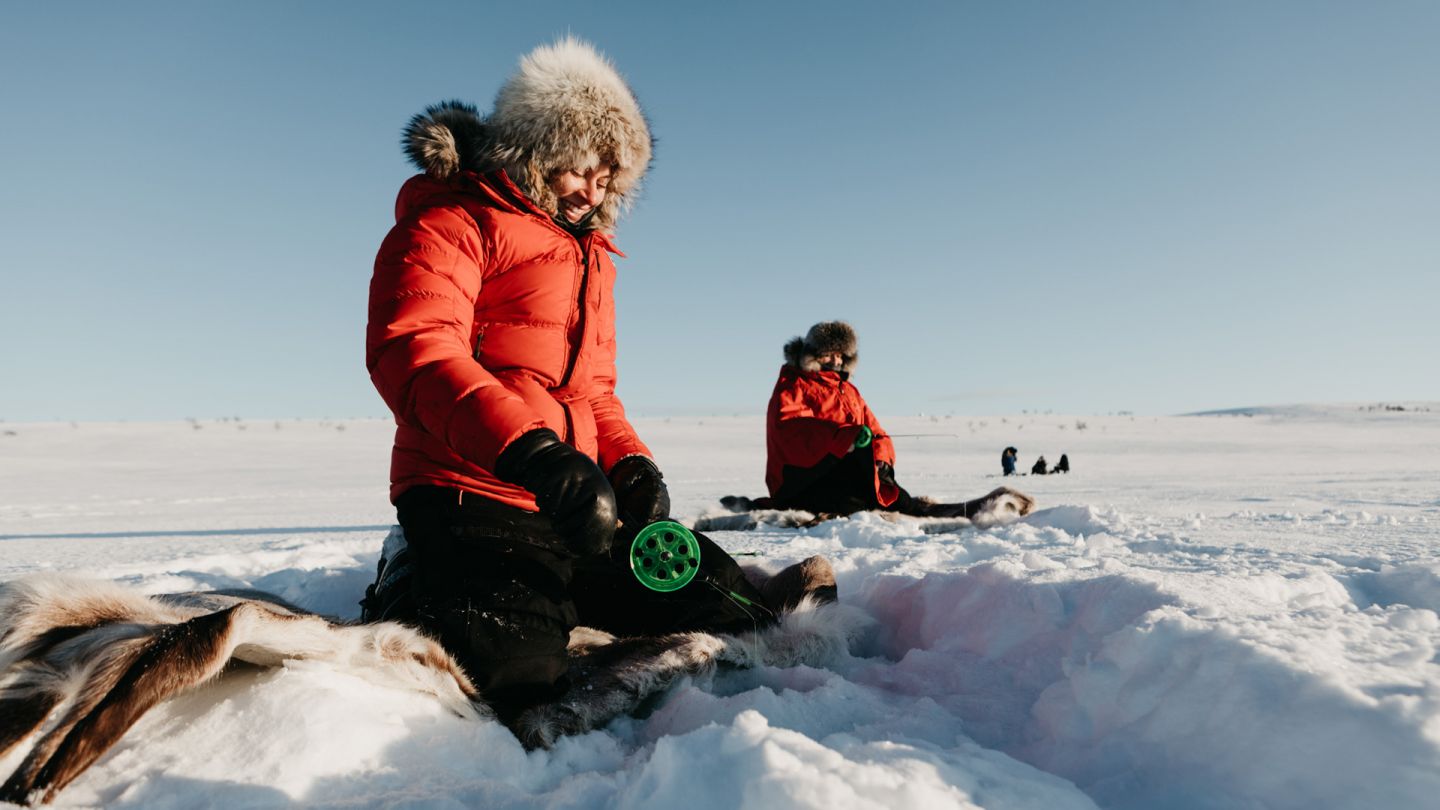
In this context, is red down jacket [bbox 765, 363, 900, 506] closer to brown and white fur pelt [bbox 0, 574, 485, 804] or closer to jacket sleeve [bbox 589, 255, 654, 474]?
jacket sleeve [bbox 589, 255, 654, 474]

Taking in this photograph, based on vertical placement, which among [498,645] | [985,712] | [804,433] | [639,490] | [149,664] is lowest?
[985,712]

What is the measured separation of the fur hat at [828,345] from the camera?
6.33m

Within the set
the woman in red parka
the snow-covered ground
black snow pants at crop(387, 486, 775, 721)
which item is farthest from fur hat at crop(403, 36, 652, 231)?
the snow-covered ground

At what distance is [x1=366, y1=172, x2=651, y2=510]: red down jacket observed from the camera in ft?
5.80

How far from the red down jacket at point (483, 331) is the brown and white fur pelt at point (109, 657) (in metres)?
0.47

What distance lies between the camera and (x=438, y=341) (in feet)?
6.07

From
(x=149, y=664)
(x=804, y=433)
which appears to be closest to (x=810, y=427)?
(x=804, y=433)

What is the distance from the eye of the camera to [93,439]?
73.7 feet

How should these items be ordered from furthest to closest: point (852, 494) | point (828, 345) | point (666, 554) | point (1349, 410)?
point (1349, 410) < point (828, 345) < point (852, 494) < point (666, 554)

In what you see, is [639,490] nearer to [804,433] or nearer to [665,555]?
[665,555]

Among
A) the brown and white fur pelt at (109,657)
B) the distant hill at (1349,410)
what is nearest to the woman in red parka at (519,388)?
A: the brown and white fur pelt at (109,657)

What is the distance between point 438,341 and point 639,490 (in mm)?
852

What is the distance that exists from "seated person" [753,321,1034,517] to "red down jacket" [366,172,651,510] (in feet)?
10.9

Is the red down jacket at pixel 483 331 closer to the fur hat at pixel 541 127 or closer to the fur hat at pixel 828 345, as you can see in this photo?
the fur hat at pixel 541 127
